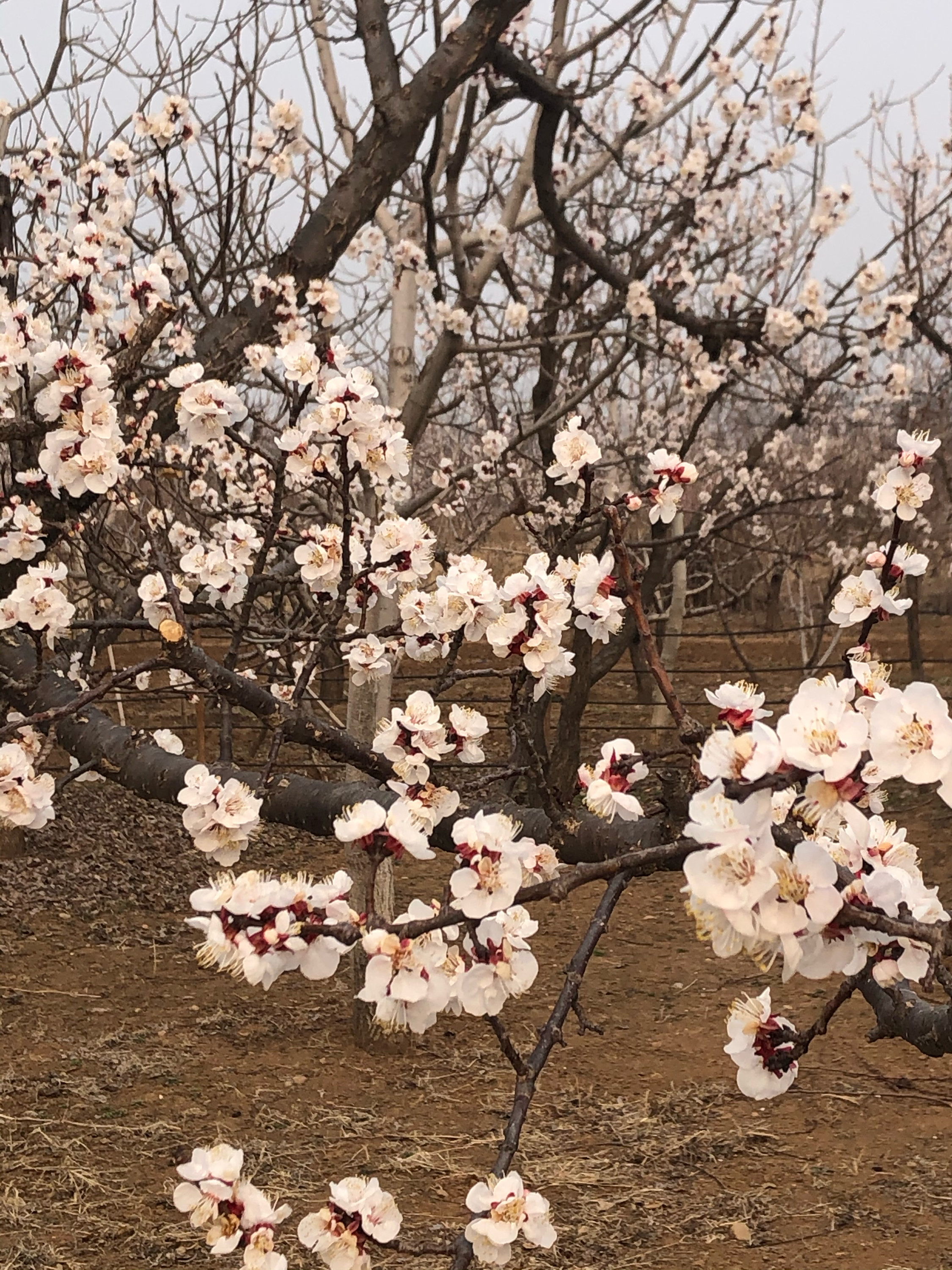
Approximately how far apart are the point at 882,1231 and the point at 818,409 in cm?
425

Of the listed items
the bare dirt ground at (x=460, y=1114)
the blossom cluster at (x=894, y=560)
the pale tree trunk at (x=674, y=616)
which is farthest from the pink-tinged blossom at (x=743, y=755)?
the pale tree trunk at (x=674, y=616)

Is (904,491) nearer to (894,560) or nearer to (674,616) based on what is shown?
(894,560)

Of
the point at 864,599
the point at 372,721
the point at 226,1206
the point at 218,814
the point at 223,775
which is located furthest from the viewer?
the point at 372,721

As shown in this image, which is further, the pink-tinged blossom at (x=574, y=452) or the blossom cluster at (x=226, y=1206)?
the pink-tinged blossom at (x=574, y=452)

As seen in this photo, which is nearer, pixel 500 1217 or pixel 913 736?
pixel 913 736

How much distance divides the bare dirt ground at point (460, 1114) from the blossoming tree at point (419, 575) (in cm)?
43

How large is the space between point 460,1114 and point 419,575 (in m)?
2.21

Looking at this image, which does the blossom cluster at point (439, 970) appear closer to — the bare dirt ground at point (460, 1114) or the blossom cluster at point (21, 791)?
the blossom cluster at point (21, 791)

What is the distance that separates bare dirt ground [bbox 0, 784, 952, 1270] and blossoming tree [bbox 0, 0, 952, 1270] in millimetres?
427

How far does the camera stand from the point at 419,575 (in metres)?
2.10

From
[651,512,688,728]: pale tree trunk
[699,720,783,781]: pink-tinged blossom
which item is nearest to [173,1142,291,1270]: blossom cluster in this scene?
[699,720,783,781]: pink-tinged blossom

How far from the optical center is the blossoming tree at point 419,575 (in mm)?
994

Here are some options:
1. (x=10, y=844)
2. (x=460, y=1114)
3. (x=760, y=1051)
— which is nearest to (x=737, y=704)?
(x=760, y=1051)

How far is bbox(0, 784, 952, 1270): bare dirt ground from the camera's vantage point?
2.84 m
